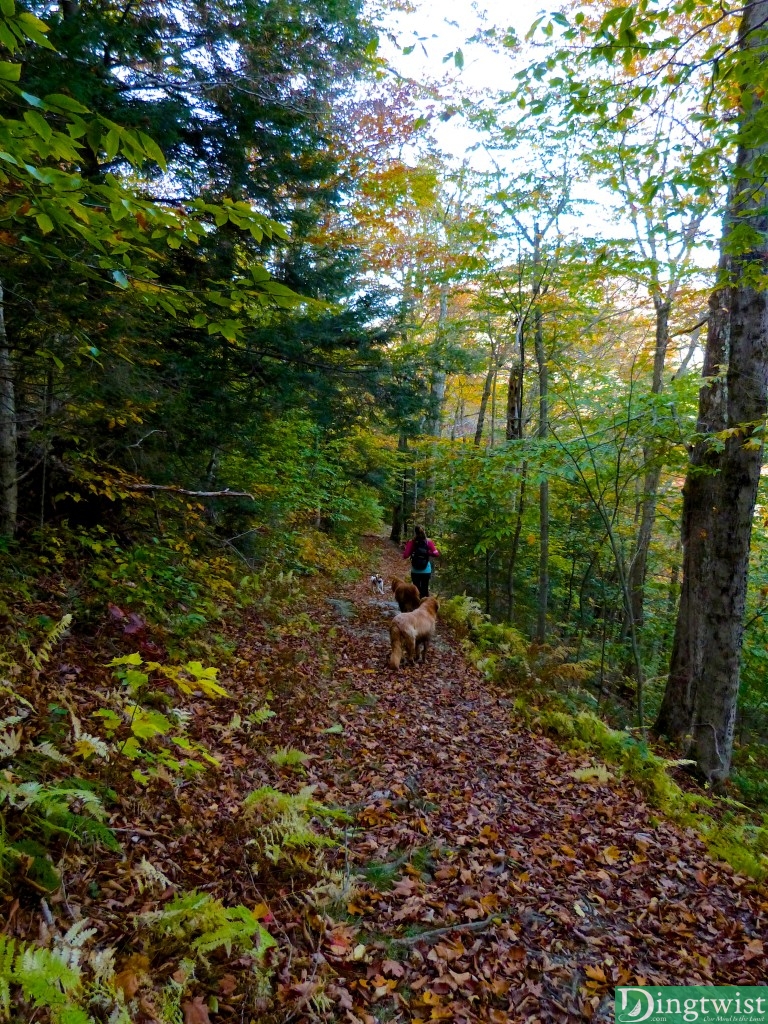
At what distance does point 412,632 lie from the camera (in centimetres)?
813

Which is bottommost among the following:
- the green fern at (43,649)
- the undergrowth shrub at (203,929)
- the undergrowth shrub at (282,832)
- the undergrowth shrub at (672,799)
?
the undergrowth shrub at (672,799)

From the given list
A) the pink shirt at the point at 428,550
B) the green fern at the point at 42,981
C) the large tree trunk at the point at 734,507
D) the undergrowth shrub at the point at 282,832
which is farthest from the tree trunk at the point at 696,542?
the green fern at the point at 42,981

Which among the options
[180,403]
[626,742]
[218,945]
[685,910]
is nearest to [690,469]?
[626,742]

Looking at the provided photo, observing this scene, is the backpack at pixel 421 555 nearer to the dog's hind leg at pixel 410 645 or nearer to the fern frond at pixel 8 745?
the dog's hind leg at pixel 410 645

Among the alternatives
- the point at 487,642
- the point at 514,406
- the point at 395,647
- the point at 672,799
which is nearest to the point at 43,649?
the point at 395,647

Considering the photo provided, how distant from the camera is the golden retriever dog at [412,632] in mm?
7992

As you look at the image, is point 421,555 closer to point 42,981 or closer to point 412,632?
point 412,632

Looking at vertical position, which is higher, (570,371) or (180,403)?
(570,371)

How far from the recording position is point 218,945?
2447mm

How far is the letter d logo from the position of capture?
115 inches

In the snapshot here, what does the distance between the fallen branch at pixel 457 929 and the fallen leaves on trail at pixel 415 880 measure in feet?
0.04

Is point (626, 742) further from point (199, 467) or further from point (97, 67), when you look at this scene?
point (97, 67)

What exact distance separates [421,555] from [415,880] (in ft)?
22.7

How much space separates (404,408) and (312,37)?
5.49 meters
